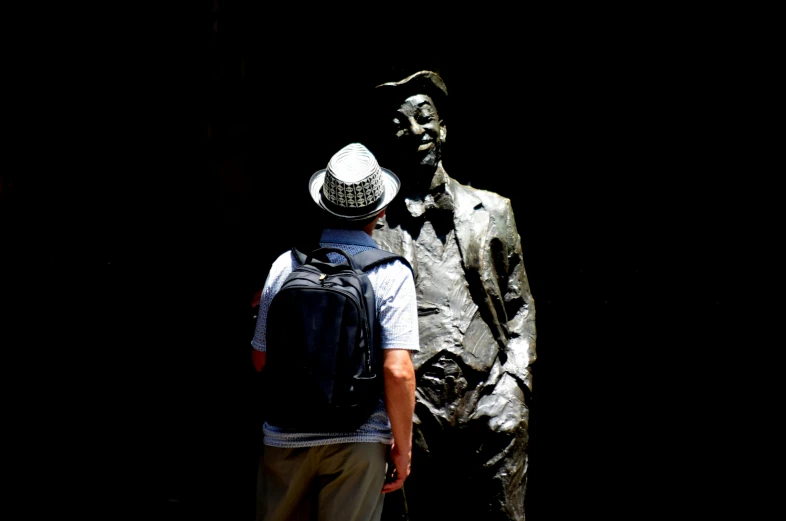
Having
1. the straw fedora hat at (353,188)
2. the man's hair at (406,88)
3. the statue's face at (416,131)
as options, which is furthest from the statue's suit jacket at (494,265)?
the straw fedora hat at (353,188)

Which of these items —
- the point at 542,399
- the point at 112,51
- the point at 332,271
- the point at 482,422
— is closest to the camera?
the point at 332,271

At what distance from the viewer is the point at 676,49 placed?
4367 mm

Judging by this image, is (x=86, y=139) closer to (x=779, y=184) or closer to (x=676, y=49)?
(x=676, y=49)

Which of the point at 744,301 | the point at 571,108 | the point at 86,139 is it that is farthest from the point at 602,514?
the point at 86,139

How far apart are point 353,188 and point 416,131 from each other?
868 millimetres

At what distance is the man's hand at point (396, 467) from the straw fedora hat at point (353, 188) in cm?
67

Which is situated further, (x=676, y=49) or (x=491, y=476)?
(x=676, y=49)

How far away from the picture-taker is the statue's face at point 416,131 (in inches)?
138

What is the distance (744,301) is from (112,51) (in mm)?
3122

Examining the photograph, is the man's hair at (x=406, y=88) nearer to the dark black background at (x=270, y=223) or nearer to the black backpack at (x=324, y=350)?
the dark black background at (x=270, y=223)

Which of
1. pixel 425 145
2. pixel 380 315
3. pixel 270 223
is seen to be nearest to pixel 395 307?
A: pixel 380 315

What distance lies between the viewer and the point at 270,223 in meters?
4.29

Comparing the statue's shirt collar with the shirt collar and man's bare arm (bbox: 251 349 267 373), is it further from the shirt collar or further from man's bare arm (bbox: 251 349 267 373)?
man's bare arm (bbox: 251 349 267 373)

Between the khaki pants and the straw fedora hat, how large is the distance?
658 mm
